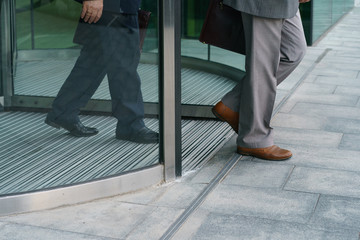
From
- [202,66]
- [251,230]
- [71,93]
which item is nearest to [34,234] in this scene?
[71,93]

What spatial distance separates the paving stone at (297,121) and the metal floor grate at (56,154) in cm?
153

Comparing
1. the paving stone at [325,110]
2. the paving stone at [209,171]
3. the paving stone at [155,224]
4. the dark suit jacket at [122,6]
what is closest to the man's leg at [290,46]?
the paving stone at [209,171]

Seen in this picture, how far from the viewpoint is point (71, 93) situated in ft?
10.9

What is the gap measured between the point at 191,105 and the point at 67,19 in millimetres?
1918

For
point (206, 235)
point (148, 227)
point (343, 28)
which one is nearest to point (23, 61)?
point (148, 227)

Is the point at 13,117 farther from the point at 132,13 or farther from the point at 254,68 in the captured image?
the point at 254,68

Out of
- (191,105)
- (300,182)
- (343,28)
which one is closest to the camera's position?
(300,182)

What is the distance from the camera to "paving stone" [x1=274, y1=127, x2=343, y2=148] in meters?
4.45

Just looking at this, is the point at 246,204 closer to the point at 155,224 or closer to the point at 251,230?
the point at 251,230

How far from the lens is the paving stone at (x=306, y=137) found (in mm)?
4449

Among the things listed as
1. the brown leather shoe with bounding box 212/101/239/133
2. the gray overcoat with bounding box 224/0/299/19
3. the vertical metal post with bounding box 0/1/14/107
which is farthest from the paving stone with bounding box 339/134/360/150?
the vertical metal post with bounding box 0/1/14/107

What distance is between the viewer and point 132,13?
3.35 meters

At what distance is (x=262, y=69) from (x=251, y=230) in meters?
1.16

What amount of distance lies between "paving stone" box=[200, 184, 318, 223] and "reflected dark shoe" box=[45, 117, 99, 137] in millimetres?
650
